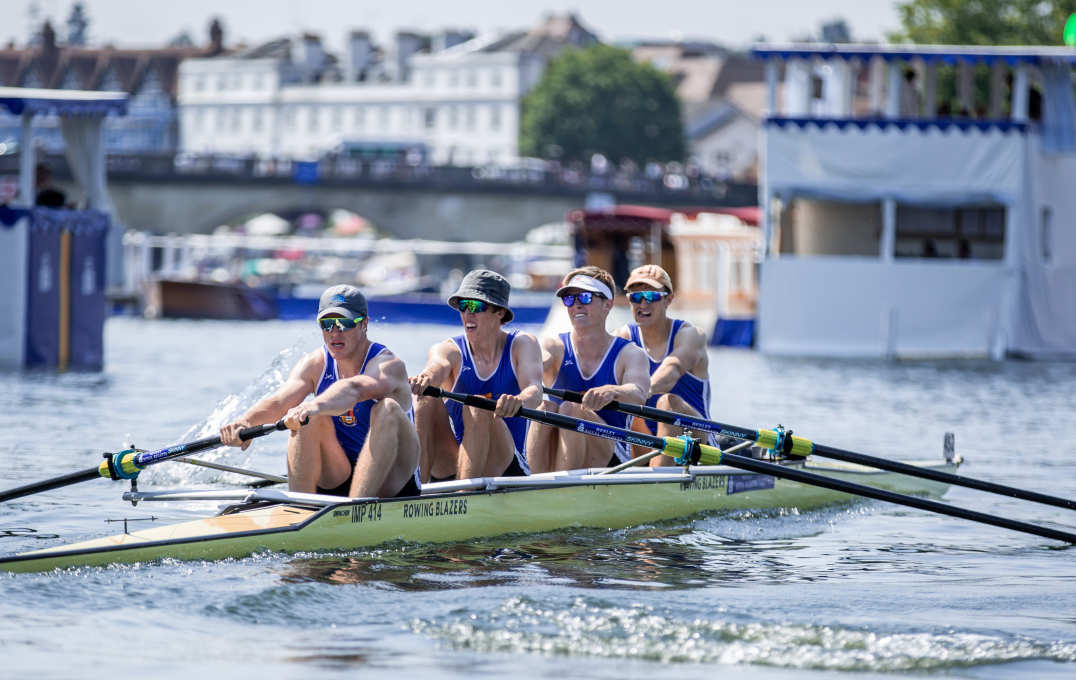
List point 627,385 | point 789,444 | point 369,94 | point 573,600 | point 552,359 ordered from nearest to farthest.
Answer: point 573,600, point 789,444, point 627,385, point 552,359, point 369,94

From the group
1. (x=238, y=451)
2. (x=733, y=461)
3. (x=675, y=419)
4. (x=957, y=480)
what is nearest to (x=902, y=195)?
(x=238, y=451)

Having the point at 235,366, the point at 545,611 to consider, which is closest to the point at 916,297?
the point at 235,366

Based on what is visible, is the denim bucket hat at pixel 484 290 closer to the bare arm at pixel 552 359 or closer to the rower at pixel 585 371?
the rower at pixel 585 371

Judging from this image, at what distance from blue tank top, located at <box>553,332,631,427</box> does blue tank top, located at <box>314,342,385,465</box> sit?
194 centimetres

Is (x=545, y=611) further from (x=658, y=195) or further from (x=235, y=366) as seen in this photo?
(x=658, y=195)

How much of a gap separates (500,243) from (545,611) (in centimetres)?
6188

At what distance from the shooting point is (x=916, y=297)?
31.3 metres

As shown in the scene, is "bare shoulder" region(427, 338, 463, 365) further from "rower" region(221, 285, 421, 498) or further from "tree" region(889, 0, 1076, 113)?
"tree" region(889, 0, 1076, 113)

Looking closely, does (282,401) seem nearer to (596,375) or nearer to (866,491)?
(596,375)

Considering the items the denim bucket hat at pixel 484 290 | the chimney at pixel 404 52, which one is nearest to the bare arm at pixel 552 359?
the denim bucket hat at pixel 484 290

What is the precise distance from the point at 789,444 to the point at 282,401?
3.18 meters

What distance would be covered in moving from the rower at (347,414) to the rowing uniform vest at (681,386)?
8.43ft

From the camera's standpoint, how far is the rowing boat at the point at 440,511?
30.5 feet

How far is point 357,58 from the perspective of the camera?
12812 centimetres
